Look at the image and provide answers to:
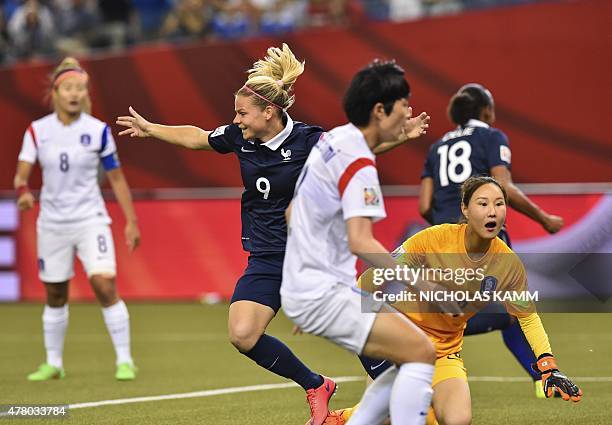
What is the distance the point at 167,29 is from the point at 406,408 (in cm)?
1446

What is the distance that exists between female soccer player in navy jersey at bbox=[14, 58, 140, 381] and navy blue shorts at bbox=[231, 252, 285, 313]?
2.54m

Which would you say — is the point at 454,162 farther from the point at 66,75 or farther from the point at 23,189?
the point at 23,189

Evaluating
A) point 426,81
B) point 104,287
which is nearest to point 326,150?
point 104,287

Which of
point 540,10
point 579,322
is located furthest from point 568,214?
point 540,10

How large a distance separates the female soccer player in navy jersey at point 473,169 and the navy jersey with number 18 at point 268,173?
175 cm

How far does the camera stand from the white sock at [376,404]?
17.4ft

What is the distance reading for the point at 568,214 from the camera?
13891mm

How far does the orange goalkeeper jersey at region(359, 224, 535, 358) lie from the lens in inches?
247

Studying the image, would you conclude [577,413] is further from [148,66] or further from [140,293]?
[148,66]

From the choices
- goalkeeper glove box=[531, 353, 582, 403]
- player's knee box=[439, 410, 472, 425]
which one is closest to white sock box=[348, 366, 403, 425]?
player's knee box=[439, 410, 472, 425]

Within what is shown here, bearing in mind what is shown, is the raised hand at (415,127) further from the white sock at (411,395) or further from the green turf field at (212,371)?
the green turf field at (212,371)

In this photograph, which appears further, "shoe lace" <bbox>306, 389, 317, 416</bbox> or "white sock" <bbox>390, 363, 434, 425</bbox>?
"shoe lace" <bbox>306, 389, 317, 416</bbox>

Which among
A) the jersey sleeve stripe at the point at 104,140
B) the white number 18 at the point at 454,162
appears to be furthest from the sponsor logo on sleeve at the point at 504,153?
the jersey sleeve stripe at the point at 104,140

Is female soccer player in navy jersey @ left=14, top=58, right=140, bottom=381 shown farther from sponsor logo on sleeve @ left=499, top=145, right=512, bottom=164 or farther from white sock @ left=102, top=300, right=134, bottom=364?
sponsor logo on sleeve @ left=499, top=145, right=512, bottom=164
